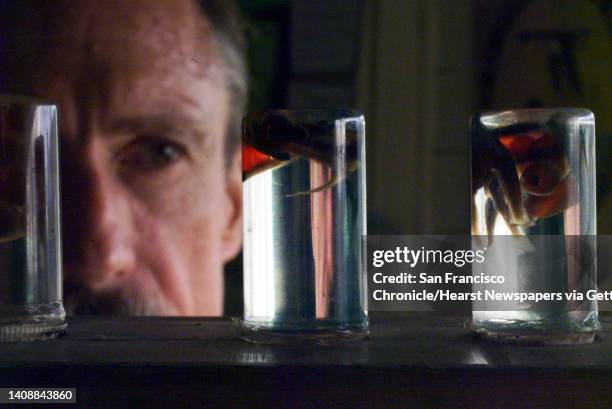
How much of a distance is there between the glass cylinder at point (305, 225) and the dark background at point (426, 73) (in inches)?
9.3

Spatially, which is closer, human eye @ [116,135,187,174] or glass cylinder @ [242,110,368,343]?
glass cylinder @ [242,110,368,343]

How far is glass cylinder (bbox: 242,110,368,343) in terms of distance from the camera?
65cm

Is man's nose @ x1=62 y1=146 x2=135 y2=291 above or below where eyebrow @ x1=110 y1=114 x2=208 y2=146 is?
below

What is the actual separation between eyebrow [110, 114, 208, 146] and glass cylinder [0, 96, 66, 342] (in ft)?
0.63

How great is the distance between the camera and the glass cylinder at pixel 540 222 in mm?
650

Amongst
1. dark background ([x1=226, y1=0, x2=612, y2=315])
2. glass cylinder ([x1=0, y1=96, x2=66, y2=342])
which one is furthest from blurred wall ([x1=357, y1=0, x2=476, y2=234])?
glass cylinder ([x1=0, y1=96, x2=66, y2=342])

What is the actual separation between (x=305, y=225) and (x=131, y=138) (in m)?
0.32

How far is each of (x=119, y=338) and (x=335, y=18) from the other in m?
0.40

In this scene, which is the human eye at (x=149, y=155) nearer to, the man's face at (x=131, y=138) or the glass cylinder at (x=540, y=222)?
the man's face at (x=131, y=138)

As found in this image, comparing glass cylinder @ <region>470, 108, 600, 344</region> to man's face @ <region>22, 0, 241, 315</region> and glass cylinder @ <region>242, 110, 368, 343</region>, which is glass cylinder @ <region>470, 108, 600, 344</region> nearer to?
glass cylinder @ <region>242, 110, 368, 343</region>

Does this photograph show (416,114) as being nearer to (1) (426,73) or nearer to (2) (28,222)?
(1) (426,73)

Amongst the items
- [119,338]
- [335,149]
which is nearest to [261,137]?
[335,149]

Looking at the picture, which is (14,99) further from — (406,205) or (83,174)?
(406,205)

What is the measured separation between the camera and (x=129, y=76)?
35.8 inches
